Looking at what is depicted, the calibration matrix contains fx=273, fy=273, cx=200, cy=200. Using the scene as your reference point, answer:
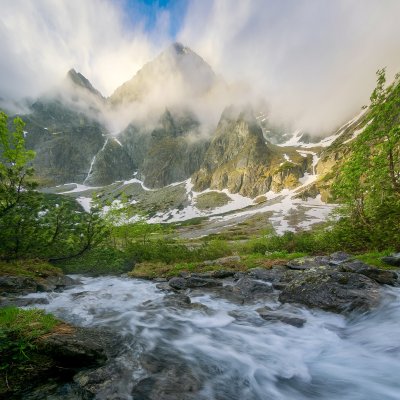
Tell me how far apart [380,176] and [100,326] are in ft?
56.0

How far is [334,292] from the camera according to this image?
10.4 metres

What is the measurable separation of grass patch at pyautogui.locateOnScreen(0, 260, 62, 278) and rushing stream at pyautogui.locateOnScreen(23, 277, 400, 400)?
609 cm

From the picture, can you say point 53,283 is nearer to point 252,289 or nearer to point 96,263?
point 96,263

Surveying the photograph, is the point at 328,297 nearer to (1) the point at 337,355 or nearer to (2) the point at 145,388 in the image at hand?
(1) the point at 337,355

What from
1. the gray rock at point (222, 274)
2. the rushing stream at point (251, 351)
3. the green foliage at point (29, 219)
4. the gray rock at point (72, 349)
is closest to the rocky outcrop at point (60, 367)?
the gray rock at point (72, 349)

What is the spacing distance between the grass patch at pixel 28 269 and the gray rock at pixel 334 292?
48.6 feet

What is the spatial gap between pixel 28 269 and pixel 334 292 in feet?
58.7

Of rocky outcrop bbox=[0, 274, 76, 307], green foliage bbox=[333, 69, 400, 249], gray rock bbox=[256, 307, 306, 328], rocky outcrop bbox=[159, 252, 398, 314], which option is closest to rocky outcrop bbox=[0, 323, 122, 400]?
gray rock bbox=[256, 307, 306, 328]

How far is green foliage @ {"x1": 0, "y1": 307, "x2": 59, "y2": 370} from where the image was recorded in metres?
5.24

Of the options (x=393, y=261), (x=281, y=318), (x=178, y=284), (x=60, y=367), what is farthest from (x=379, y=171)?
(x=60, y=367)

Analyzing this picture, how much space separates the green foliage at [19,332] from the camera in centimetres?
524

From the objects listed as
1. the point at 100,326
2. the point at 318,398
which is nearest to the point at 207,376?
the point at 318,398

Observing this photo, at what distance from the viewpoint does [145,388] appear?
5.27 m

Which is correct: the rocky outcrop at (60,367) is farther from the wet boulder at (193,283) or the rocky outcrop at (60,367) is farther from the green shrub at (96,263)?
the green shrub at (96,263)
